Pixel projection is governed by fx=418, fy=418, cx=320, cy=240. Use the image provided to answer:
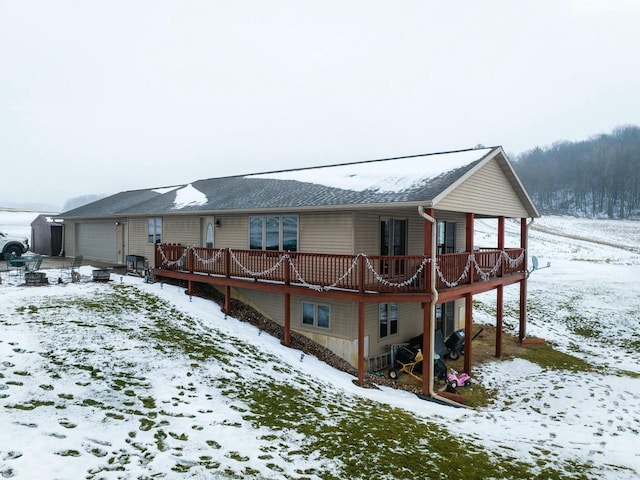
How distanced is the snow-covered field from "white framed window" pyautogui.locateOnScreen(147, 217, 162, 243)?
373 centimetres

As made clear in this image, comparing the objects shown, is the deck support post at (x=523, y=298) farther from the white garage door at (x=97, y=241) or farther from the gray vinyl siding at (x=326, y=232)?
the white garage door at (x=97, y=241)

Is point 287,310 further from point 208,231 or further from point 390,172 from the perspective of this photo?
point 208,231

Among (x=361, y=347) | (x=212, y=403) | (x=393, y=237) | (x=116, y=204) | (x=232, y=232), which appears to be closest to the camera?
(x=212, y=403)

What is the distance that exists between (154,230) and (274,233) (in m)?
8.74

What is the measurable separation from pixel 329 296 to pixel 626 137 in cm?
15478

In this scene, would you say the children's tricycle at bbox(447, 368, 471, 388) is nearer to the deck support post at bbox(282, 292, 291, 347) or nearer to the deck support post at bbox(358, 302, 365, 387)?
the deck support post at bbox(358, 302, 365, 387)

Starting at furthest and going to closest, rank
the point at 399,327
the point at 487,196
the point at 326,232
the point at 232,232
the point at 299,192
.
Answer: the point at 232,232 → the point at 299,192 → the point at 399,327 → the point at 487,196 → the point at 326,232

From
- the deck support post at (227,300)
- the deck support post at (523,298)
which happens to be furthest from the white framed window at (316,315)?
the deck support post at (523,298)

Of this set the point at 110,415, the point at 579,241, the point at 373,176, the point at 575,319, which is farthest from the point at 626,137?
the point at 110,415

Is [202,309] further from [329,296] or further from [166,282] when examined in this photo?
[329,296]

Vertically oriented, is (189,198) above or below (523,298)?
above

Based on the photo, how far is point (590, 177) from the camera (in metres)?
106

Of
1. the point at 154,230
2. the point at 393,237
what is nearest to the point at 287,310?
the point at 393,237

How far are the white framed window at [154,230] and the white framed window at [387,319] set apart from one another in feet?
40.7
